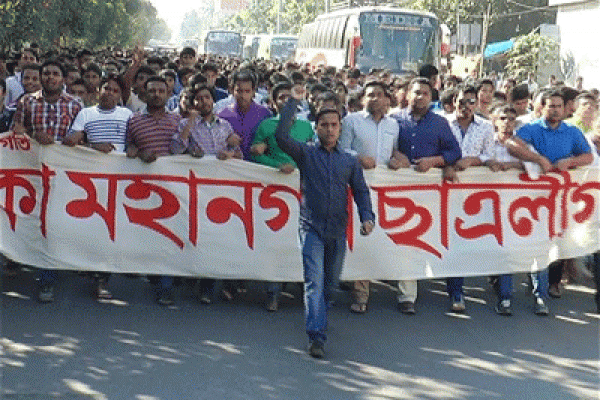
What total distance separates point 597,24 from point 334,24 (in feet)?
27.9

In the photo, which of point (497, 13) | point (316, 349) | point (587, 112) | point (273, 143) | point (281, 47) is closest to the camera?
point (316, 349)

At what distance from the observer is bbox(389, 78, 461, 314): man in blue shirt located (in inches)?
299

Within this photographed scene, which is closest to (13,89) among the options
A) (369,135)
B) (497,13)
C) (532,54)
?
(369,135)

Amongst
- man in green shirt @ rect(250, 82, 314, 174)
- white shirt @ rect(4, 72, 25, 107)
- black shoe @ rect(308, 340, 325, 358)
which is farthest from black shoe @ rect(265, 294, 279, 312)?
white shirt @ rect(4, 72, 25, 107)

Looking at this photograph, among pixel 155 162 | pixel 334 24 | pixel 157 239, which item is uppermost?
pixel 334 24

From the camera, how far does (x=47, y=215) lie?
24.9ft

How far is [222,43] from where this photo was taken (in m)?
60.2

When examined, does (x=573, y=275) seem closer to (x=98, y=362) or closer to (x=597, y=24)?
(x=98, y=362)

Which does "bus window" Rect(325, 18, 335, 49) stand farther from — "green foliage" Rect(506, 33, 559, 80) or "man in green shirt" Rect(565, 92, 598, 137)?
"man in green shirt" Rect(565, 92, 598, 137)

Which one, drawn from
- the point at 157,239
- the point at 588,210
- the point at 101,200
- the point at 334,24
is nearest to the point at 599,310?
the point at 588,210

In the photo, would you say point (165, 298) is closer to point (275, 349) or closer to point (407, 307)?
point (275, 349)

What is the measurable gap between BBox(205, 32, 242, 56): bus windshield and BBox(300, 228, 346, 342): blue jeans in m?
53.9

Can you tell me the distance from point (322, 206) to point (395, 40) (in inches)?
816

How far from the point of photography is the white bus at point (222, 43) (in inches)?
2359
